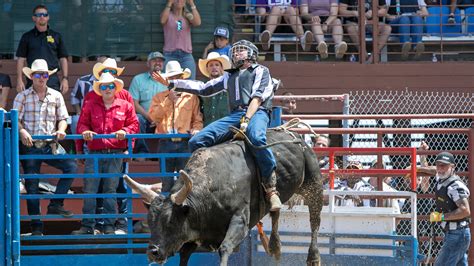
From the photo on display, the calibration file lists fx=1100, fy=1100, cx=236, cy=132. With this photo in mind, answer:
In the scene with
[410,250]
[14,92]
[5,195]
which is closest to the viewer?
[5,195]

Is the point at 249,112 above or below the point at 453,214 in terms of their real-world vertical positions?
above

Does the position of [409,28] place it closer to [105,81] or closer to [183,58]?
[183,58]

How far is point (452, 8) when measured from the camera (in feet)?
64.4

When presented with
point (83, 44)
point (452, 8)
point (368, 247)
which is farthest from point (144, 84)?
point (452, 8)

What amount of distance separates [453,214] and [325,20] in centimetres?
561

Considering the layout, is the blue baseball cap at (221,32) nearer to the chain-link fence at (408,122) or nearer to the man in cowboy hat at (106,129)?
the chain-link fence at (408,122)

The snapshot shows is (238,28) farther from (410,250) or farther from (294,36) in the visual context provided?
(410,250)

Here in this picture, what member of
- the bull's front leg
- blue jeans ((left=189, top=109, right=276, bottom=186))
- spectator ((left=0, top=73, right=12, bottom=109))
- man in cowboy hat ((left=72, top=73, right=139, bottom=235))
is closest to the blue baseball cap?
spectator ((left=0, top=73, right=12, bottom=109))

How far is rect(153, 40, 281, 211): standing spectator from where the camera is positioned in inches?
475

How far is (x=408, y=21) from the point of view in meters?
19.1

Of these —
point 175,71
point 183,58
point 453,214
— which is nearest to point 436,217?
point 453,214

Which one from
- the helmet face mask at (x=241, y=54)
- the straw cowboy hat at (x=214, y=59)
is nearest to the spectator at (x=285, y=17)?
the straw cowboy hat at (x=214, y=59)

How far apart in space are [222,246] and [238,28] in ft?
27.0

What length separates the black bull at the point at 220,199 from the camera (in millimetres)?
11195
